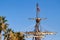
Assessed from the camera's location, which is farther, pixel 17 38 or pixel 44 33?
pixel 44 33

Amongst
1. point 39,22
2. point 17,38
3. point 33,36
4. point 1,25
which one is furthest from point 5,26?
point 39,22

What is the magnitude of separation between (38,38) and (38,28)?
806 centimetres

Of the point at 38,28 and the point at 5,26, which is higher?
the point at 38,28

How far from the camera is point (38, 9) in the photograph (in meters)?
124

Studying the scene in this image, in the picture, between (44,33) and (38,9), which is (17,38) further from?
(38,9)

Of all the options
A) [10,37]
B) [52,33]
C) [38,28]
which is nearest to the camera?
[10,37]

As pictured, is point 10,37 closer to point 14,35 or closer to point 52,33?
point 14,35

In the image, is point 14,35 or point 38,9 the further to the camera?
point 38,9

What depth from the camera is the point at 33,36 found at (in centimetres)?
11275

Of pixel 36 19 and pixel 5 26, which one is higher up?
pixel 36 19

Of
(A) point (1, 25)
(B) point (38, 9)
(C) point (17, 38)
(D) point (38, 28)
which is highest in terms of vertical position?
(B) point (38, 9)

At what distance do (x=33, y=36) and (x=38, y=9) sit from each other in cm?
1938

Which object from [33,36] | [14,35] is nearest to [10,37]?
[14,35]

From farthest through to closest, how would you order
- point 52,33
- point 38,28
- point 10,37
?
point 38,28, point 52,33, point 10,37
